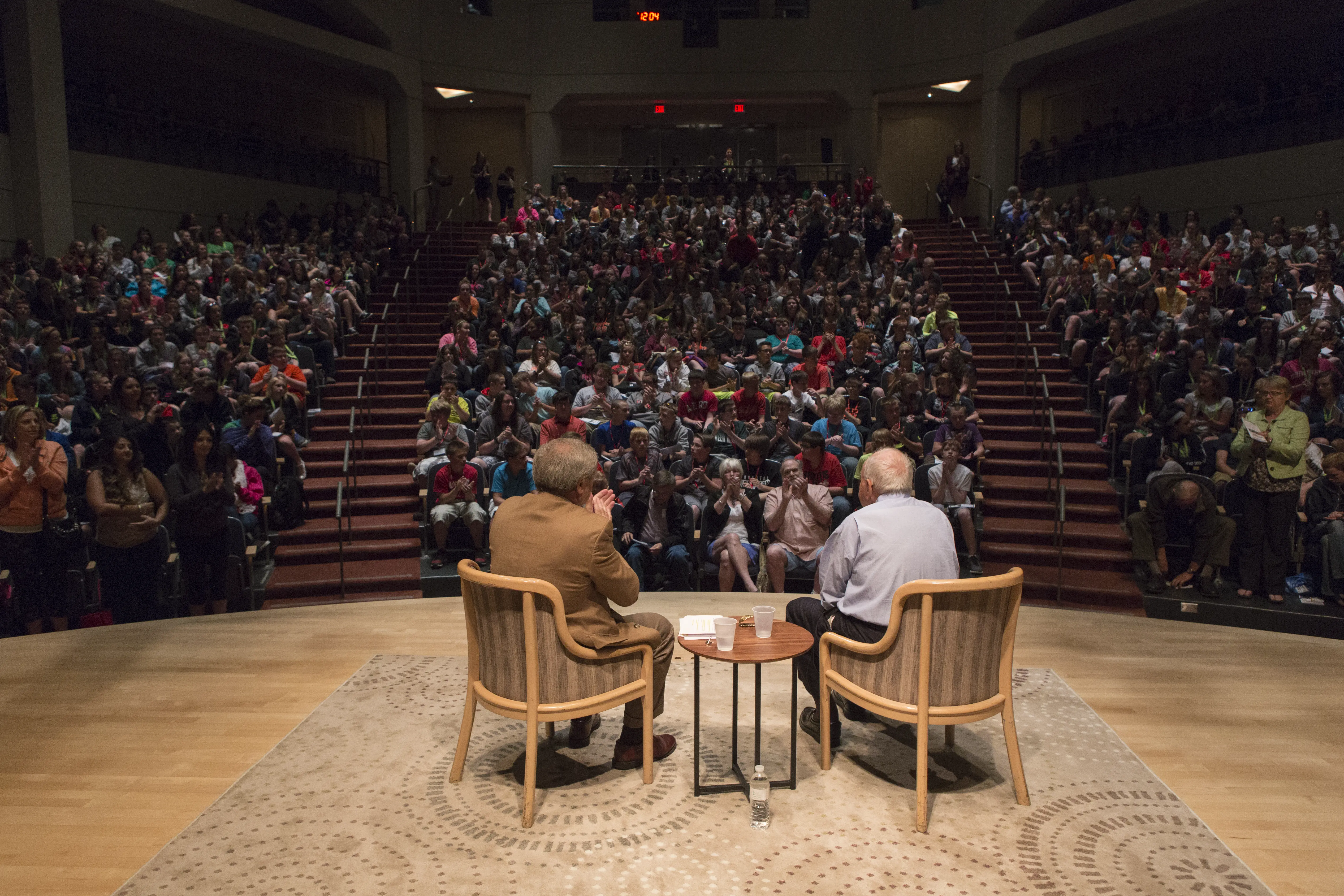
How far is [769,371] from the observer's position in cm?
896

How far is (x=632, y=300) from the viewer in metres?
11.0

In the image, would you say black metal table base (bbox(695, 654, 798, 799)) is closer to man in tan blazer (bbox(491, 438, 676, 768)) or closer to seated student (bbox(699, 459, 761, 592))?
man in tan blazer (bbox(491, 438, 676, 768))

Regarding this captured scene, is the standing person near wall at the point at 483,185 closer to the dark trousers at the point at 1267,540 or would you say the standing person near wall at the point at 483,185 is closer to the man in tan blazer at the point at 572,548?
the dark trousers at the point at 1267,540

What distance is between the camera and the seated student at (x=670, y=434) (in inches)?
276

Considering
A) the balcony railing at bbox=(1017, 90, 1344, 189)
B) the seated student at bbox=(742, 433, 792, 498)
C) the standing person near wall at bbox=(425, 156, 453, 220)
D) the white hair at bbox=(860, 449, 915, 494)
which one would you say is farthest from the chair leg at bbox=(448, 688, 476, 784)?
the standing person near wall at bbox=(425, 156, 453, 220)

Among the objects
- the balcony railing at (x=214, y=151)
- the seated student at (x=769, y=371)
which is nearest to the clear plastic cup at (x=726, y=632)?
the seated student at (x=769, y=371)

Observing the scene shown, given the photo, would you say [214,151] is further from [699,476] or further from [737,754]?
[737,754]

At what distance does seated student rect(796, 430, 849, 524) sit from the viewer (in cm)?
651

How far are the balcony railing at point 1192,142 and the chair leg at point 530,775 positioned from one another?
12817 millimetres

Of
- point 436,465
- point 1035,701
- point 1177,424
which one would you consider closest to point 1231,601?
point 1177,424

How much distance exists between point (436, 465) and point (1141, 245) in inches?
336

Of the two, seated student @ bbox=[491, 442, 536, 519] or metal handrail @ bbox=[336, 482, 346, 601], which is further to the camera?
seated student @ bbox=[491, 442, 536, 519]

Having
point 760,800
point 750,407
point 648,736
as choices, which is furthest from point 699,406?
point 760,800

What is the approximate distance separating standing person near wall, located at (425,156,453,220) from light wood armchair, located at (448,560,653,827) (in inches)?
580
